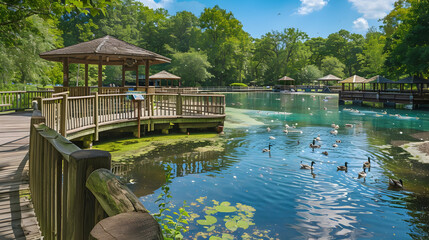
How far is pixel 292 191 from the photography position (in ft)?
27.8

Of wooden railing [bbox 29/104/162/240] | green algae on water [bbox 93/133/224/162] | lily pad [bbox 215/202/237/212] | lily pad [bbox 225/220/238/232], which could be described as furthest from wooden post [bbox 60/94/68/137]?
wooden railing [bbox 29/104/162/240]

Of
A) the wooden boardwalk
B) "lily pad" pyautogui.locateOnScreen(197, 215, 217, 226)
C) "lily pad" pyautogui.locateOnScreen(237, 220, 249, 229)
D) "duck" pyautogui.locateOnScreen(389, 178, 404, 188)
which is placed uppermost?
the wooden boardwalk

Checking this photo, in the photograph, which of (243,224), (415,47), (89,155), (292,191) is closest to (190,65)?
(415,47)

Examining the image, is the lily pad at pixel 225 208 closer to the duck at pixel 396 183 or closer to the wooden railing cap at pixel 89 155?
the duck at pixel 396 183

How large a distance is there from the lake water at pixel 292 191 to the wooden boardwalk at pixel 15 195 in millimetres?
2758

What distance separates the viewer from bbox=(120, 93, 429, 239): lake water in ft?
20.9

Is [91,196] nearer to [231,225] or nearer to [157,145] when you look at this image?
[231,225]

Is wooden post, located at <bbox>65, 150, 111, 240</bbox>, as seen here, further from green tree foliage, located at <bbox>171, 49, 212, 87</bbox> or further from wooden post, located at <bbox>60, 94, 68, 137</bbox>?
green tree foliage, located at <bbox>171, 49, 212, 87</bbox>

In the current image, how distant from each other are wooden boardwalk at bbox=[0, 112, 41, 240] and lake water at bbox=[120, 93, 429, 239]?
2758 mm

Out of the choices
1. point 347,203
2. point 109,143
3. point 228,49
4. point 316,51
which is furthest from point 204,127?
point 316,51

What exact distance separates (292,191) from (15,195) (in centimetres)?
636

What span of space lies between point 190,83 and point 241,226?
62.1 meters

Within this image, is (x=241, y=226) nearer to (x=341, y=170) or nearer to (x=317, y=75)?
(x=341, y=170)

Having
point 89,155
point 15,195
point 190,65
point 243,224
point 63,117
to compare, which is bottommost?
point 243,224
